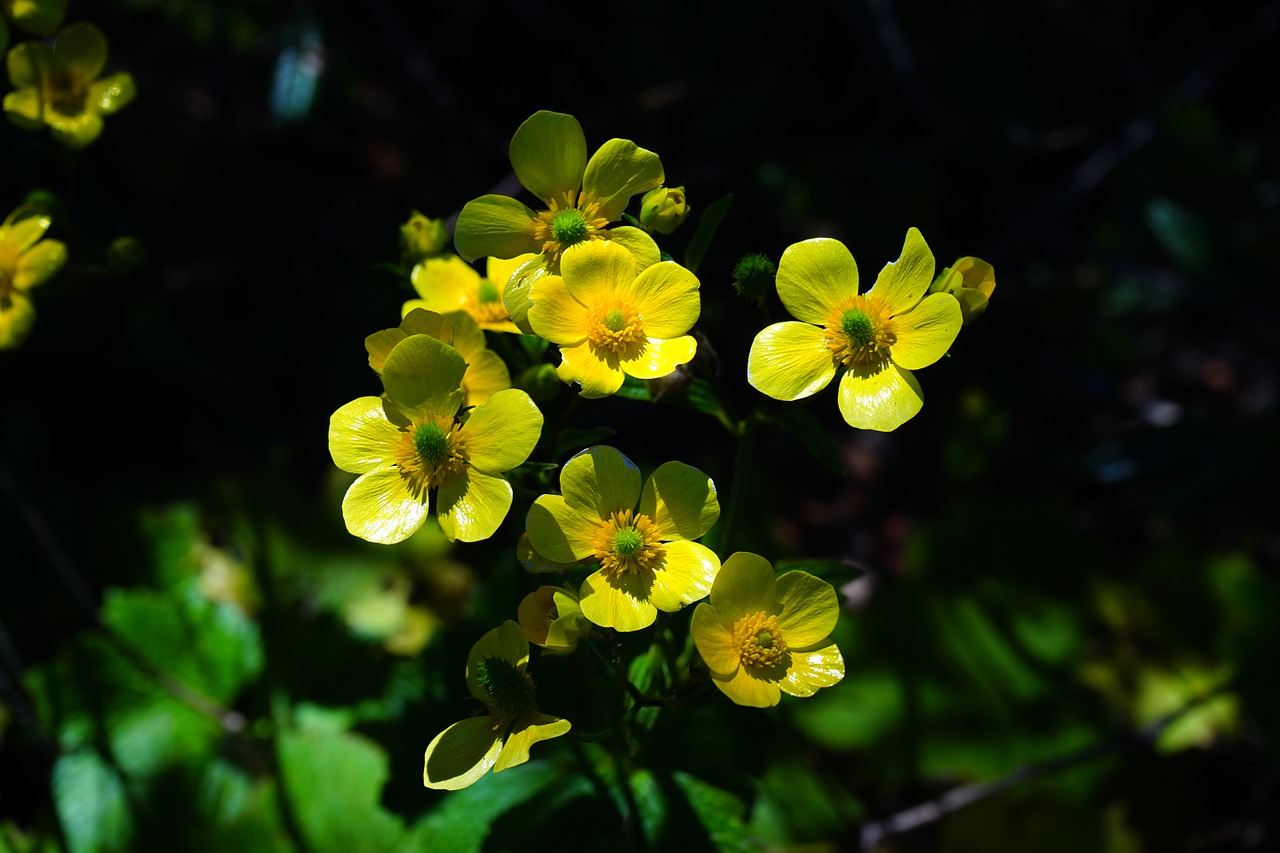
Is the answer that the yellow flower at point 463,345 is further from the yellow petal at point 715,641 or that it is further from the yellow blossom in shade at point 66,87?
the yellow blossom in shade at point 66,87

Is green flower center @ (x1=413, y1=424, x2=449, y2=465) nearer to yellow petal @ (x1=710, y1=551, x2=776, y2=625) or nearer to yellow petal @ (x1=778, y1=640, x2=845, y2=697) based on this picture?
yellow petal @ (x1=710, y1=551, x2=776, y2=625)

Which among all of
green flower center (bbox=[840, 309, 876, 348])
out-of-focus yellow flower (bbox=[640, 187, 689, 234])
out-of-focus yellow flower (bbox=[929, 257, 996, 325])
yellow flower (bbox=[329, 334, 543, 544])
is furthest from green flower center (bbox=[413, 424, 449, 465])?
out-of-focus yellow flower (bbox=[929, 257, 996, 325])

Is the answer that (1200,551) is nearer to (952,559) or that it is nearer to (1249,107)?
(952,559)

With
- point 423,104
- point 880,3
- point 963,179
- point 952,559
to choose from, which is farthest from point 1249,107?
point 423,104

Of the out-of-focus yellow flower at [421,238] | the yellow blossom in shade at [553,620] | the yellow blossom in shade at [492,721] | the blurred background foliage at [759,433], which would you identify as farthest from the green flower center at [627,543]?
the blurred background foliage at [759,433]

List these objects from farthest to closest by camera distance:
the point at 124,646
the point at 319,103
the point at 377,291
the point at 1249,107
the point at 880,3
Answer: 1. the point at 1249,107
2. the point at 880,3
3. the point at 377,291
4. the point at 319,103
5. the point at 124,646

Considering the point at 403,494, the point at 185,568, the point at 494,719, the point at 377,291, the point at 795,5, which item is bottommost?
the point at 494,719
